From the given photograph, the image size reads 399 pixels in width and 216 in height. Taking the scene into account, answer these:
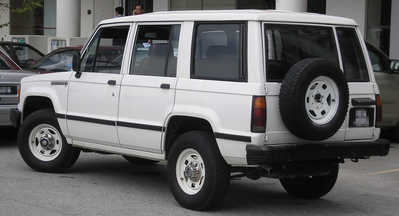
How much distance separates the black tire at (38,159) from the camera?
9.35 meters

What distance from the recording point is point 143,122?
7.98m

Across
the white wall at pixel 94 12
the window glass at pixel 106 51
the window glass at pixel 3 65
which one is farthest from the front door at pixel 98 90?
the white wall at pixel 94 12

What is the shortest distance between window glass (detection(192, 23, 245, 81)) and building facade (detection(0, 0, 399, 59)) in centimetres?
854

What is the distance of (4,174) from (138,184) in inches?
68.6

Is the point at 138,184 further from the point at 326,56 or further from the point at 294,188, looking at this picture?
the point at 326,56

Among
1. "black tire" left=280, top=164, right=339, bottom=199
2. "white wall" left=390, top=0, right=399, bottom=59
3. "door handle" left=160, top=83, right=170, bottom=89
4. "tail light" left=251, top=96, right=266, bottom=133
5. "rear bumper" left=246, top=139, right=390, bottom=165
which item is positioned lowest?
"black tire" left=280, top=164, right=339, bottom=199

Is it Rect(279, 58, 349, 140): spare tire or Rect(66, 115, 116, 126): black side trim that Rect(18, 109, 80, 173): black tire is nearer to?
Rect(66, 115, 116, 126): black side trim

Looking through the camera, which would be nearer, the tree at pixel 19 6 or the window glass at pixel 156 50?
the window glass at pixel 156 50

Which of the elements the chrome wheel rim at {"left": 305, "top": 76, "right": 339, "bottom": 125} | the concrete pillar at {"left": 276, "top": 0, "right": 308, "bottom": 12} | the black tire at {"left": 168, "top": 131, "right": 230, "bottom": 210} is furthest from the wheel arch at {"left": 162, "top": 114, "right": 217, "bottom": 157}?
the concrete pillar at {"left": 276, "top": 0, "right": 308, "bottom": 12}

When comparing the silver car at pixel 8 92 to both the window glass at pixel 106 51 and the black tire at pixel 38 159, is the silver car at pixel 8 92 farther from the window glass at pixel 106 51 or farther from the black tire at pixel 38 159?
the window glass at pixel 106 51

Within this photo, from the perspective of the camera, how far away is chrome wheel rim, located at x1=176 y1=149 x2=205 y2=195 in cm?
740

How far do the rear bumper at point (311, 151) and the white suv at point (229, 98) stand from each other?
1 centimetres

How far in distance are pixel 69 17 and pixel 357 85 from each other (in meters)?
16.1

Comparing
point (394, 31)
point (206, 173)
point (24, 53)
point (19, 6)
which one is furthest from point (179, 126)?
point (19, 6)
